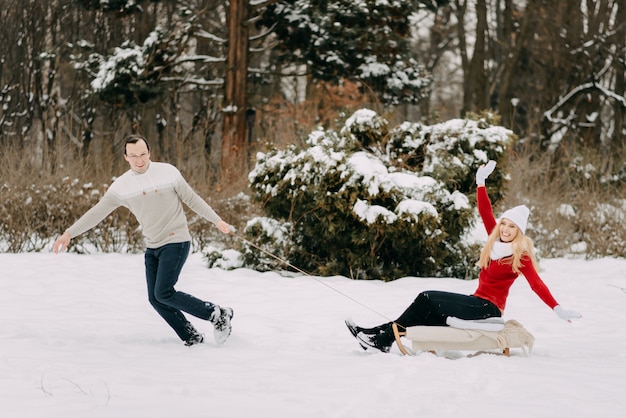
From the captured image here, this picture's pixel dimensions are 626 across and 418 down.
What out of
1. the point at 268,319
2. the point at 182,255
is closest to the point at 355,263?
the point at 268,319

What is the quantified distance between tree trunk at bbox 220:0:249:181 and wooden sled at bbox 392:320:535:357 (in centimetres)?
1024

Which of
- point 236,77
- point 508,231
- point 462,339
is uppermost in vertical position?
point 236,77

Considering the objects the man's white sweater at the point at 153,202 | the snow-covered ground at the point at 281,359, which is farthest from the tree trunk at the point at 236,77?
the man's white sweater at the point at 153,202

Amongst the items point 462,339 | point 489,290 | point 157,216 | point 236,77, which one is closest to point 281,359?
Result: point 462,339

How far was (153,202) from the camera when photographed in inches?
215

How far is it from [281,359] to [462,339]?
1.24 meters

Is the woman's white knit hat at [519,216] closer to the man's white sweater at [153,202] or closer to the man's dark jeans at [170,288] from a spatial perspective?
the man's white sweater at [153,202]

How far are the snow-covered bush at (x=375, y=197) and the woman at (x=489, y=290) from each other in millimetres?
2994

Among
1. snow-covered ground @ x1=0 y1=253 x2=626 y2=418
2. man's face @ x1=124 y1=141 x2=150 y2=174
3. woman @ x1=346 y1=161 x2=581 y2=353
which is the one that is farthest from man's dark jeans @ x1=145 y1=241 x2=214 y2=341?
woman @ x1=346 y1=161 x2=581 y2=353

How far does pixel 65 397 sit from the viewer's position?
407cm

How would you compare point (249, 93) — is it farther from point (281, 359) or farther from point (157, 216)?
point (281, 359)

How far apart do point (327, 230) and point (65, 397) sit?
502 centimetres

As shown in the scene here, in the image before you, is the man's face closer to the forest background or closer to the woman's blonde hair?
the woman's blonde hair

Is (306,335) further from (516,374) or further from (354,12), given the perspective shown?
(354,12)
